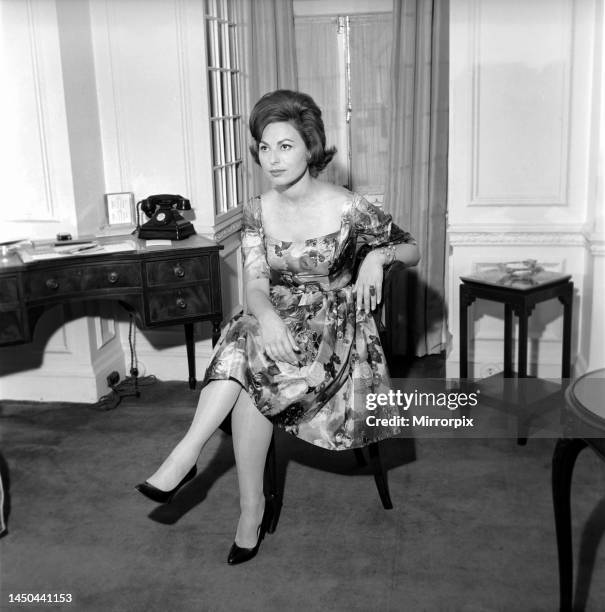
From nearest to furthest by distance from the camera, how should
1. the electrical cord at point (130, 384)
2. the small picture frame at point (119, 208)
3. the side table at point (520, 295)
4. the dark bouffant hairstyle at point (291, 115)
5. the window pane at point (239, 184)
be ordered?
the dark bouffant hairstyle at point (291, 115)
the side table at point (520, 295)
the electrical cord at point (130, 384)
the small picture frame at point (119, 208)
the window pane at point (239, 184)

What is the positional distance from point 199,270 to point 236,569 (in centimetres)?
158

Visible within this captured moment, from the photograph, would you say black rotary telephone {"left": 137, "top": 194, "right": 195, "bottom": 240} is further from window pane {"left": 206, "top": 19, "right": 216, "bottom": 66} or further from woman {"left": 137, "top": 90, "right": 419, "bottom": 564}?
woman {"left": 137, "top": 90, "right": 419, "bottom": 564}

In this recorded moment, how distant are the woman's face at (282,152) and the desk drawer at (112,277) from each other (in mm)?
1122

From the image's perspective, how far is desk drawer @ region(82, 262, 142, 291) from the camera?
348cm

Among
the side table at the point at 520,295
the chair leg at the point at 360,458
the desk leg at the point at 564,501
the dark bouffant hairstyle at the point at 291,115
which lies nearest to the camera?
the desk leg at the point at 564,501

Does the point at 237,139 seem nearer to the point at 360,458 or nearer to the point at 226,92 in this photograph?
the point at 226,92

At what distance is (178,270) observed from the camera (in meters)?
3.60

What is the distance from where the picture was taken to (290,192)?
8.98ft

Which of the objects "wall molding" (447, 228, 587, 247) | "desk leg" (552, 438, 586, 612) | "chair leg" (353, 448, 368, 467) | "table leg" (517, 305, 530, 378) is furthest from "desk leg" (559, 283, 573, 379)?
"desk leg" (552, 438, 586, 612)

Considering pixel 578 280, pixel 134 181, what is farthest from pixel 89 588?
pixel 578 280

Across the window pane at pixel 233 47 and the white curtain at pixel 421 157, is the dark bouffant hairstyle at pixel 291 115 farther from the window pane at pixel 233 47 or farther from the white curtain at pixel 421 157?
the window pane at pixel 233 47

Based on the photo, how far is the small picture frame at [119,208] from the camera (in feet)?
13.1

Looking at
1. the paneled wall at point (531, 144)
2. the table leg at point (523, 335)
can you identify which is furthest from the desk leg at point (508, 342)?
the paneled wall at point (531, 144)

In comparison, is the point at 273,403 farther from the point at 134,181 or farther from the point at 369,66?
the point at 369,66
